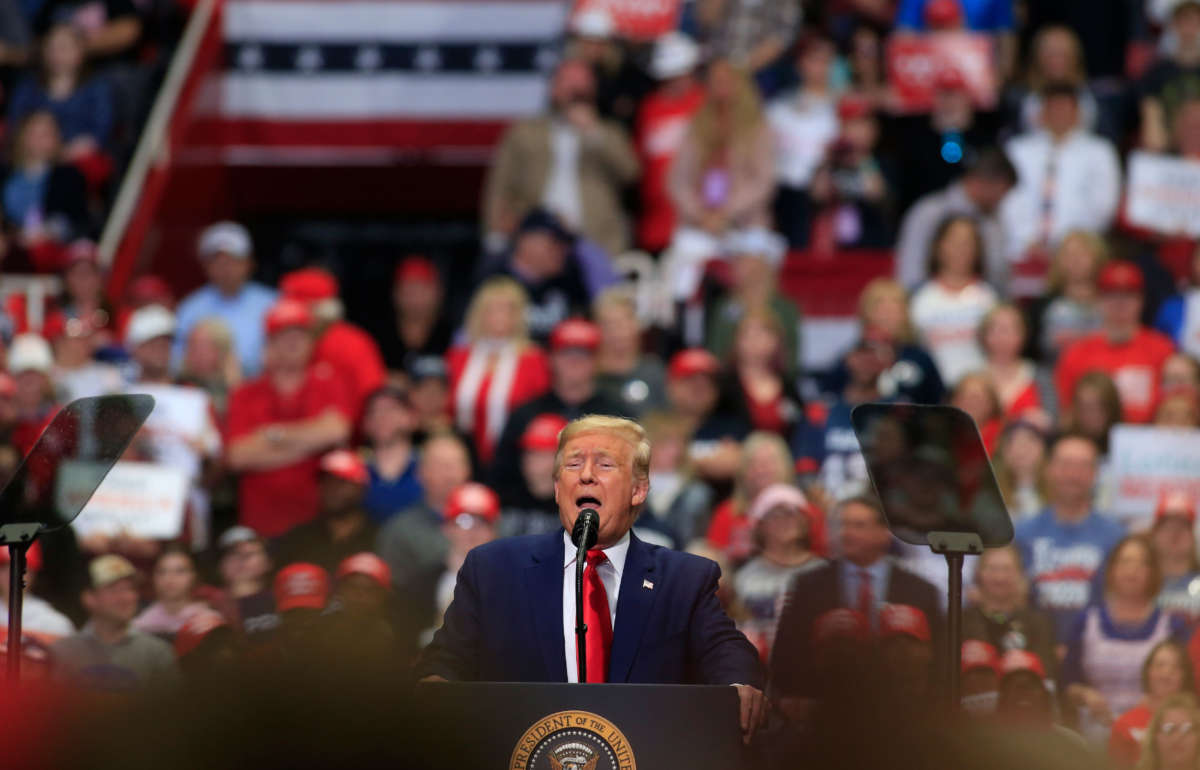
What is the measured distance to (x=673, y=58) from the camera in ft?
41.7

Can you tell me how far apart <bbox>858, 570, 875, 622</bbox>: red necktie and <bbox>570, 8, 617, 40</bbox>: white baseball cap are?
6933mm

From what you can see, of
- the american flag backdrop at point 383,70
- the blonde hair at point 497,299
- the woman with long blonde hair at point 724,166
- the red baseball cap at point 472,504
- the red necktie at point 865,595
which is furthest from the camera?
the american flag backdrop at point 383,70

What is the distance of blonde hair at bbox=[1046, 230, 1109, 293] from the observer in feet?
34.7

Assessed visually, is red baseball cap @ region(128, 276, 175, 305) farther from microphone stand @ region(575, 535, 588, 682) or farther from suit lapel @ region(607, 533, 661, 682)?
microphone stand @ region(575, 535, 588, 682)

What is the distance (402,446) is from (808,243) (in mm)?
3314

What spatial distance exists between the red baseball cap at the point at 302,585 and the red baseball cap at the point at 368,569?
152mm

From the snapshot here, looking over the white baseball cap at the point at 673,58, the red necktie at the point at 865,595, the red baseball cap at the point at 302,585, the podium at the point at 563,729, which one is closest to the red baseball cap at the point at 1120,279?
the white baseball cap at the point at 673,58

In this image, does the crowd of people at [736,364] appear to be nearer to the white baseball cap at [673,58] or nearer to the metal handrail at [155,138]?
the white baseball cap at [673,58]

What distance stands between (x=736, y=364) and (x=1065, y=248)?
1938 millimetres

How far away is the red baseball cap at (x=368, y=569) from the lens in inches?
312

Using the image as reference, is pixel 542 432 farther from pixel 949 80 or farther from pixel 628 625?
pixel 628 625

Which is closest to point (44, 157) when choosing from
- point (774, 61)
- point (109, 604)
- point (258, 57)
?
point (258, 57)

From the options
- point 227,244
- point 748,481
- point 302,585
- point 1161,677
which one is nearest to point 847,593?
point 1161,677

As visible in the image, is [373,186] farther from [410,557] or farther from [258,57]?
[410,557]
